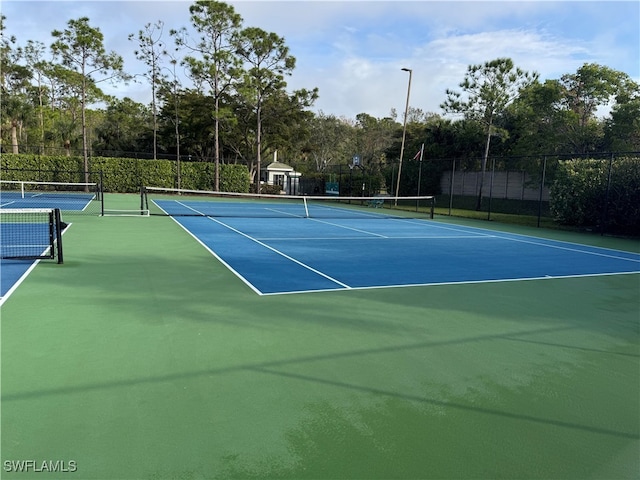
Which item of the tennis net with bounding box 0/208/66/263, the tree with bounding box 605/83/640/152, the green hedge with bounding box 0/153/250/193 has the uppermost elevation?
the tree with bounding box 605/83/640/152

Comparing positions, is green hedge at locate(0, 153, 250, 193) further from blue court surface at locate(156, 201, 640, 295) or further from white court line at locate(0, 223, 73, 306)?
white court line at locate(0, 223, 73, 306)

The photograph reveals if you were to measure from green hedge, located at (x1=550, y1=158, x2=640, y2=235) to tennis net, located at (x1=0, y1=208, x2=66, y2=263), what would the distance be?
16353mm

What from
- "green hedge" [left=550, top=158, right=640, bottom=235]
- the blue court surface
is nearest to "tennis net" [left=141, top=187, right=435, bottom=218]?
the blue court surface

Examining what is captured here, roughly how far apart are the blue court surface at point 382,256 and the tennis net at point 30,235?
279 cm

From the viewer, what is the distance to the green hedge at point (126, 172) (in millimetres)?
31812

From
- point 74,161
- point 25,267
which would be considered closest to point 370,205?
point 74,161

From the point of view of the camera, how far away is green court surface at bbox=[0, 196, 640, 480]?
2.66 m

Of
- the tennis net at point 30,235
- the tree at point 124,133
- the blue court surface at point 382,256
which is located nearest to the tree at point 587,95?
the blue court surface at point 382,256

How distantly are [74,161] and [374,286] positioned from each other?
32575mm

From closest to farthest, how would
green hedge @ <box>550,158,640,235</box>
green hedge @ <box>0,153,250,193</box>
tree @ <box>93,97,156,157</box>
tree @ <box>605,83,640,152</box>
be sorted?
green hedge @ <box>550,158,640,235</box>, tree @ <box>605,83,640,152</box>, green hedge @ <box>0,153,250,193</box>, tree @ <box>93,97,156,157</box>

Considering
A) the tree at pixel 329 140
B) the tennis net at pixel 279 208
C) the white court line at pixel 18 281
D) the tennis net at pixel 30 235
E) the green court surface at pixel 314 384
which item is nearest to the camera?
the green court surface at pixel 314 384

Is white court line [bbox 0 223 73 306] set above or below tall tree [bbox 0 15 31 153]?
below

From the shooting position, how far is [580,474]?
2.61m

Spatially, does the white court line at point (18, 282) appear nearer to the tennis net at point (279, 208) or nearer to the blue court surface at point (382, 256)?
the blue court surface at point (382, 256)
